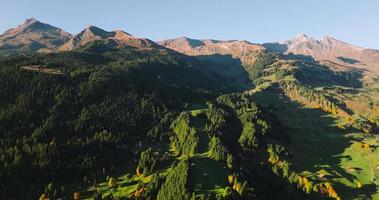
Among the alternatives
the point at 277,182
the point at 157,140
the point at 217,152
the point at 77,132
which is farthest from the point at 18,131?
the point at 277,182

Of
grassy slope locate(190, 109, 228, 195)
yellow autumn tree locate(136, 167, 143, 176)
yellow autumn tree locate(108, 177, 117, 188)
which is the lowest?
yellow autumn tree locate(108, 177, 117, 188)

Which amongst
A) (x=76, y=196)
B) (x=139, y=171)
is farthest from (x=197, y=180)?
(x=76, y=196)

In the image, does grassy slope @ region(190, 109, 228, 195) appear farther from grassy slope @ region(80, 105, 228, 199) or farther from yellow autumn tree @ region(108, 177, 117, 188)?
yellow autumn tree @ region(108, 177, 117, 188)

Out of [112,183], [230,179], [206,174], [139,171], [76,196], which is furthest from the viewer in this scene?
[139,171]

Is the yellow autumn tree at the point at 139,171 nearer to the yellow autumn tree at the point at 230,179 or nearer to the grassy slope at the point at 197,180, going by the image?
the grassy slope at the point at 197,180

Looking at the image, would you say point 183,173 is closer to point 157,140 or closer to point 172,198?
point 172,198

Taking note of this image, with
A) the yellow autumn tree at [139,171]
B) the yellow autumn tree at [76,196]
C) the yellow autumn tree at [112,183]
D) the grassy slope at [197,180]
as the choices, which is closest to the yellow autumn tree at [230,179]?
the grassy slope at [197,180]

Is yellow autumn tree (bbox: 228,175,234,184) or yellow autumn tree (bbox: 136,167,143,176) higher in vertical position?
yellow autumn tree (bbox: 228,175,234,184)

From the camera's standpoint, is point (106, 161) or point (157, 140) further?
point (157, 140)

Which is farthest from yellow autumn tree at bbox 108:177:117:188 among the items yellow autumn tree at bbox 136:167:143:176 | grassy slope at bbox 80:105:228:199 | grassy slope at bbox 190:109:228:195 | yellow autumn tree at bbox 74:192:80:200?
grassy slope at bbox 190:109:228:195

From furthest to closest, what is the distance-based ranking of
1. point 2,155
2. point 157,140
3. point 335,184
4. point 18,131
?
point 157,140 < point 18,131 < point 335,184 < point 2,155

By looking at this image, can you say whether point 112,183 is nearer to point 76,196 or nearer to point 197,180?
point 76,196
